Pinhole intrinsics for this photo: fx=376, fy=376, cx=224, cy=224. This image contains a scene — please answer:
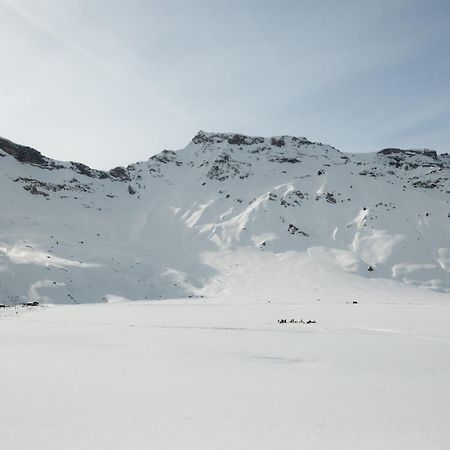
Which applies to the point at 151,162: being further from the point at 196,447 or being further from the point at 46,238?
the point at 196,447

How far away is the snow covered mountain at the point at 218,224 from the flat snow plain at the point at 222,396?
2548 centimetres

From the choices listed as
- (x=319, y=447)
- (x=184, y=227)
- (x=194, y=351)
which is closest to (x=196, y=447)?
(x=319, y=447)

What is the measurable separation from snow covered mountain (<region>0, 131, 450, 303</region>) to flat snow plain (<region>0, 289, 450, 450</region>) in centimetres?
2548

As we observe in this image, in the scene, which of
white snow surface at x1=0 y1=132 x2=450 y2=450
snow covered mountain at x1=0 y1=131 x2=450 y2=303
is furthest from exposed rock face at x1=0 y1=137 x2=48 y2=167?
white snow surface at x1=0 y1=132 x2=450 y2=450

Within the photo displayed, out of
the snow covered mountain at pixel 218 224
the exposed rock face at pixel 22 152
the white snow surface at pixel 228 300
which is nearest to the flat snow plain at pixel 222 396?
the white snow surface at pixel 228 300

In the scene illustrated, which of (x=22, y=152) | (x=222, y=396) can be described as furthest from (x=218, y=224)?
(x=222, y=396)

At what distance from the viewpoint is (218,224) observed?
190 feet

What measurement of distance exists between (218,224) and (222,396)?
175ft

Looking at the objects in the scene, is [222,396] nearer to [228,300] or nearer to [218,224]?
[228,300]

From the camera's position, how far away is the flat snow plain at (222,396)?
3.33m

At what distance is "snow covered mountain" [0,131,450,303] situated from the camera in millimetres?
37647

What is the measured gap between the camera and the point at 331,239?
52.1 meters

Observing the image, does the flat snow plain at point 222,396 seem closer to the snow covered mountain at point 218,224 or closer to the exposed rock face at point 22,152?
the snow covered mountain at point 218,224

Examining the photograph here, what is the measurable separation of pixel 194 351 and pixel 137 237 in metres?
48.5
